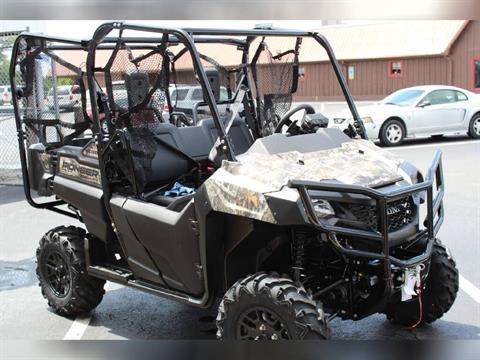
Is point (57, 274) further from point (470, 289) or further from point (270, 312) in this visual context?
point (470, 289)

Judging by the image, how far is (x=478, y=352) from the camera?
85 centimetres

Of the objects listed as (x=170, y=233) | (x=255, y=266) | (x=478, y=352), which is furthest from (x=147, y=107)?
(x=478, y=352)

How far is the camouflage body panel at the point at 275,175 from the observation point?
123 inches

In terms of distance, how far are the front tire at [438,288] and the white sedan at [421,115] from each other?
1008 cm

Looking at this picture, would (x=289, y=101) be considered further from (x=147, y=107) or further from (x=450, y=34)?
(x=450, y=34)

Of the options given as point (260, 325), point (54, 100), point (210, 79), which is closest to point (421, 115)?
point (210, 79)

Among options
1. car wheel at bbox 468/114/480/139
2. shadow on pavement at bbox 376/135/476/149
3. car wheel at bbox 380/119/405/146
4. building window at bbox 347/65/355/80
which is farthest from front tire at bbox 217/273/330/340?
building window at bbox 347/65/355/80

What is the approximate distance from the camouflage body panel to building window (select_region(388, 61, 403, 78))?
3283cm

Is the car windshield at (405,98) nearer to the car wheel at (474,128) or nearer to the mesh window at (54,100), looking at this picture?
the car wheel at (474,128)

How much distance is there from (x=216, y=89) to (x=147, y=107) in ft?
2.99

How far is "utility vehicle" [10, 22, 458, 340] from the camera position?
3152mm

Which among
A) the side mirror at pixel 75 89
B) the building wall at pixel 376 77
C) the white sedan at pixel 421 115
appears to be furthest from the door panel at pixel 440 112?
the building wall at pixel 376 77

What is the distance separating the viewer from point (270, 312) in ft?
10.2

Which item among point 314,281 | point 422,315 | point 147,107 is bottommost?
point 422,315
